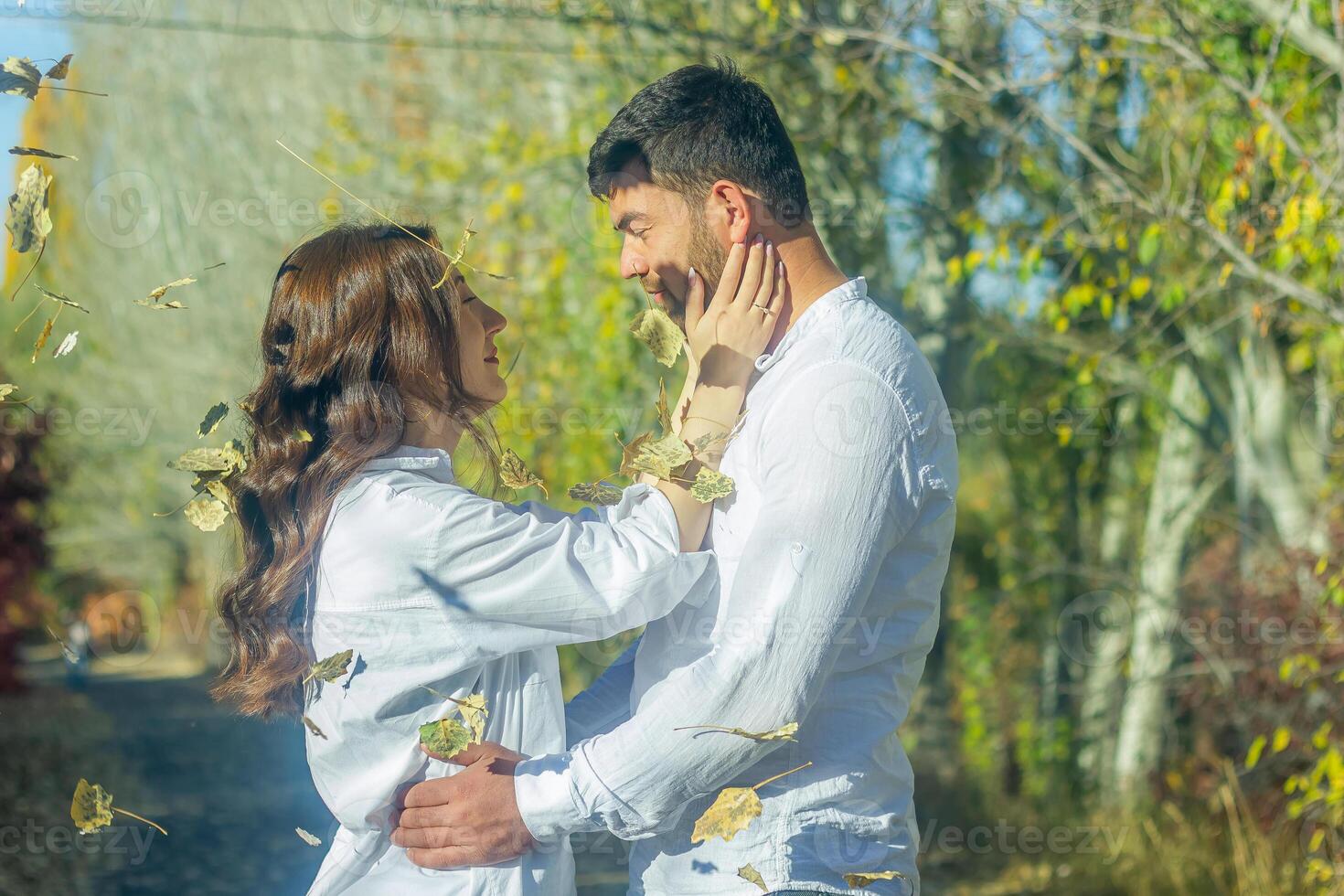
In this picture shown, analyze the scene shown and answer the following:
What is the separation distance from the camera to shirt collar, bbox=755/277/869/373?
187cm

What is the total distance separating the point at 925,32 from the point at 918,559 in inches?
165

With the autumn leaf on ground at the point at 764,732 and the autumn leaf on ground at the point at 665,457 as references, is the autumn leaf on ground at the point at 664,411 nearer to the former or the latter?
the autumn leaf on ground at the point at 665,457

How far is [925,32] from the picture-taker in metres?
5.43

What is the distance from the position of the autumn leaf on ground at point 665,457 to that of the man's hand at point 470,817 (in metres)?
0.45

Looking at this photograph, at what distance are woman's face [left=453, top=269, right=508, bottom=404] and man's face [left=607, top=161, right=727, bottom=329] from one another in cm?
25

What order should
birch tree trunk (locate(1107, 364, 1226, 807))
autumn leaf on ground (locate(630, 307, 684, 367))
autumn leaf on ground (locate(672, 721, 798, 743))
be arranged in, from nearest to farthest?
autumn leaf on ground (locate(672, 721, 798, 743)) < autumn leaf on ground (locate(630, 307, 684, 367)) < birch tree trunk (locate(1107, 364, 1226, 807))

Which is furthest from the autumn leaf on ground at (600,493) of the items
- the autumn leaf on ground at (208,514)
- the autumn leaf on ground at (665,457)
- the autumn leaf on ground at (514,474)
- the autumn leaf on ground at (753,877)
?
the autumn leaf on ground at (753,877)

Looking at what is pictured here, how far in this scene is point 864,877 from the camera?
5.49ft

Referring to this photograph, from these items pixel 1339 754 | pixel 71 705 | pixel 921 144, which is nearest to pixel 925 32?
pixel 921 144

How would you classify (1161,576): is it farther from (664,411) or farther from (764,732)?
(764,732)

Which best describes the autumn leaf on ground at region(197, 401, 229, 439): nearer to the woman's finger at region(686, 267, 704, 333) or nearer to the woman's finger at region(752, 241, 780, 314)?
the woman's finger at region(686, 267, 704, 333)

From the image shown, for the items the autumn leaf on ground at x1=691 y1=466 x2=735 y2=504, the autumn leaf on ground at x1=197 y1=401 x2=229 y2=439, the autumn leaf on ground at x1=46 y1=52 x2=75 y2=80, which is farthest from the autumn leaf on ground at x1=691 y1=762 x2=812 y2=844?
the autumn leaf on ground at x1=46 y1=52 x2=75 y2=80

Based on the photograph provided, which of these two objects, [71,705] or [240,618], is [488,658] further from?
[71,705]

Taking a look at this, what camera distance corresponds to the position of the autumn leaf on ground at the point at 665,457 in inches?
73.0
